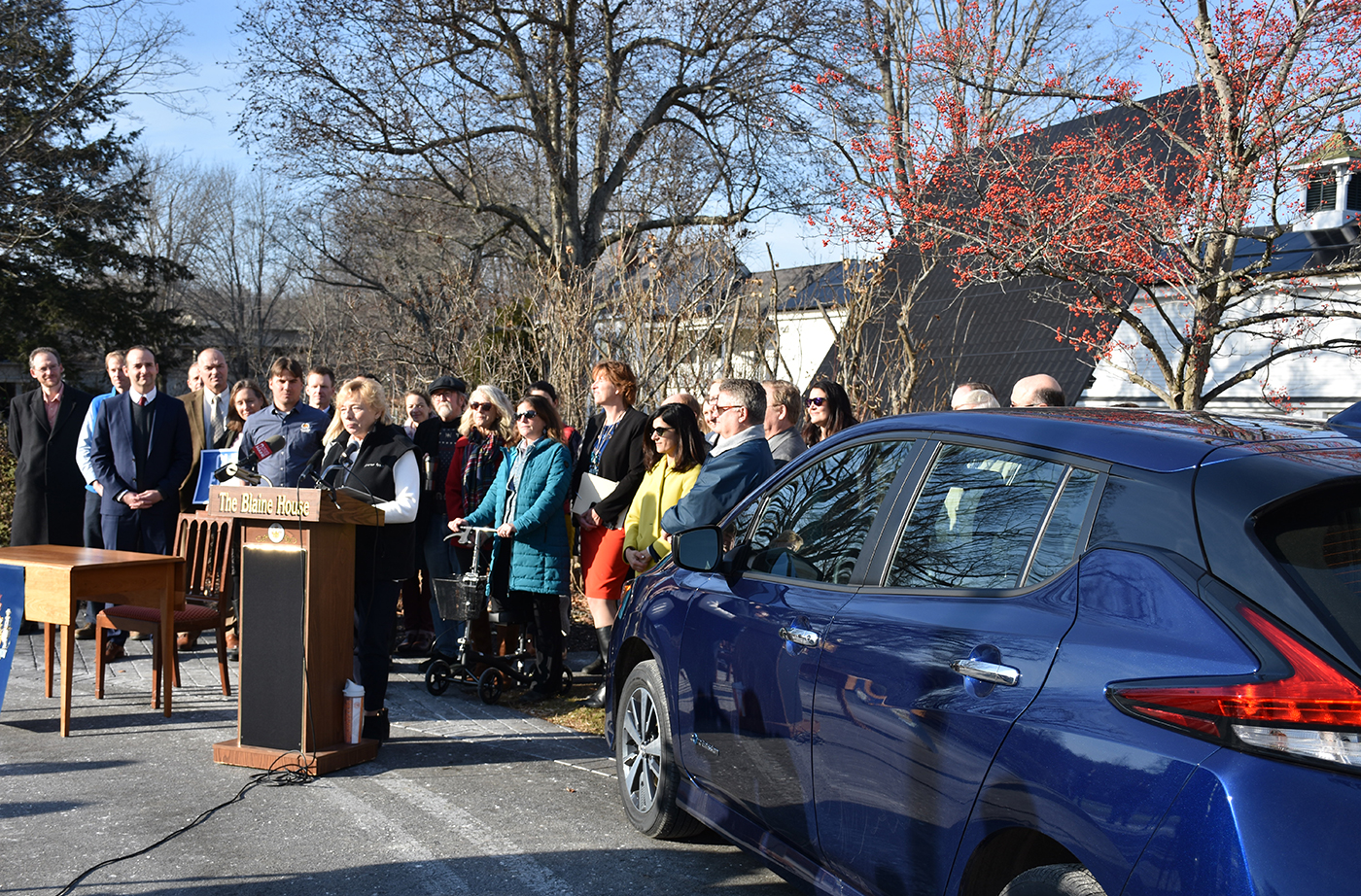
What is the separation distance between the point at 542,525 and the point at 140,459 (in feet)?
11.3

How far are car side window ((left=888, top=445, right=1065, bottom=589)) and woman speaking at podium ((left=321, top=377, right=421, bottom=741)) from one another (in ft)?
11.5

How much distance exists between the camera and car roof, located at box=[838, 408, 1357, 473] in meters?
2.65

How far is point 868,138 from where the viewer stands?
1230cm

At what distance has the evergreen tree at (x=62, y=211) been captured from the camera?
1905 cm

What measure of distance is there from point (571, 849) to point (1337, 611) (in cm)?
334

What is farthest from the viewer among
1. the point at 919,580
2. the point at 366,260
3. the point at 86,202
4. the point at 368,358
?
the point at 366,260

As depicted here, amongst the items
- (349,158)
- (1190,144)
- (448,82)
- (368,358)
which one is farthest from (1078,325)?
(368,358)

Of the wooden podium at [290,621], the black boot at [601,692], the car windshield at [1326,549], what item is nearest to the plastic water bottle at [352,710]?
the wooden podium at [290,621]

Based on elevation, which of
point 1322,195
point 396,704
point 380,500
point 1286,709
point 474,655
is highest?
point 1322,195

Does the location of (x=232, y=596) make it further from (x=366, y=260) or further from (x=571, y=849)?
(x=366, y=260)

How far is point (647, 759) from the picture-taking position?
4844 millimetres

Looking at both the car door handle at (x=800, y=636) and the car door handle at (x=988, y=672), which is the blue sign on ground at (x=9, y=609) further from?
the car door handle at (x=988, y=672)

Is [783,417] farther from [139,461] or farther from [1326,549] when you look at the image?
[139,461]

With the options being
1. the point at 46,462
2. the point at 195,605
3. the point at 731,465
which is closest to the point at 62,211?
the point at 46,462
